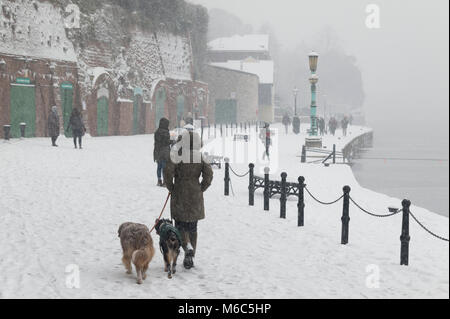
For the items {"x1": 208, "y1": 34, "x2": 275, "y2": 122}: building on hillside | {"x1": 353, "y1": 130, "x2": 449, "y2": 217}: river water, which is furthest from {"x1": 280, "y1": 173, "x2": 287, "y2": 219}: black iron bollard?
{"x1": 208, "y1": 34, "x2": 275, "y2": 122}: building on hillside

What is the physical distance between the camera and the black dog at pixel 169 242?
7078mm

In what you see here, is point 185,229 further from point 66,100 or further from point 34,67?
point 66,100

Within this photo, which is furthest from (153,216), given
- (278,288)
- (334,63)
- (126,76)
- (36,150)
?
(334,63)

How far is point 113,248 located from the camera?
873 cm

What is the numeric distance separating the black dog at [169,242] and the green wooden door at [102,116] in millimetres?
26673

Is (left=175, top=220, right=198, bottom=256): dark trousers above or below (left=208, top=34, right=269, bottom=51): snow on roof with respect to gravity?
below

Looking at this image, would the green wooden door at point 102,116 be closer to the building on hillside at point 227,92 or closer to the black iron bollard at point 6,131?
the black iron bollard at point 6,131

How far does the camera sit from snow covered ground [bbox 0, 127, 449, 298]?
7008 millimetres

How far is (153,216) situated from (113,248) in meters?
2.31

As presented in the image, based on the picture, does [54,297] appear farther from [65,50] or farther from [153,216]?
[65,50]

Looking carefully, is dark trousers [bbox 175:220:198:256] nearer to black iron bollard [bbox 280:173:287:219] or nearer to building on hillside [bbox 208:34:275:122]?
black iron bollard [bbox 280:173:287:219]

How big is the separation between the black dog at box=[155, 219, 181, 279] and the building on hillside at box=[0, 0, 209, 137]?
21.4 meters

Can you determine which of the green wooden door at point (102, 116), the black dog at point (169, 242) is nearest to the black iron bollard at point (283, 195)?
the black dog at point (169, 242)

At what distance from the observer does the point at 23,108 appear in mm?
27703
